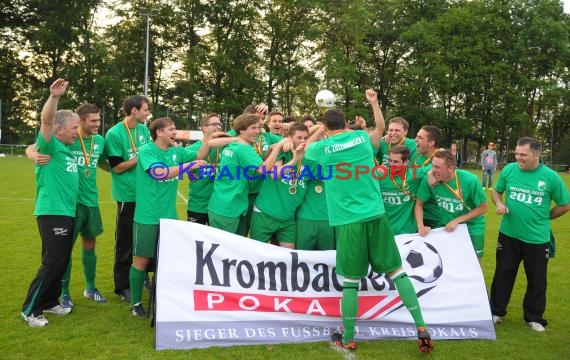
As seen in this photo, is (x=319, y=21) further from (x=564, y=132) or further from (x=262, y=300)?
(x=262, y=300)

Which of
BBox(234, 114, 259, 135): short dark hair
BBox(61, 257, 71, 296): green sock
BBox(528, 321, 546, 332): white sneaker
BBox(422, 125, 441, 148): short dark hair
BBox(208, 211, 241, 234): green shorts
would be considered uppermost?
BBox(234, 114, 259, 135): short dark hair

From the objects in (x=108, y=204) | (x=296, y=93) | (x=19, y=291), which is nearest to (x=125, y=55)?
(x=296, y=93)

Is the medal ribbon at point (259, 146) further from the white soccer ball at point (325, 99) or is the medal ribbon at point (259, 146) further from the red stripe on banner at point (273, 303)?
the red stripe on banner at point (273, 303)

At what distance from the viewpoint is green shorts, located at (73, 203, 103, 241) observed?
5.65 m

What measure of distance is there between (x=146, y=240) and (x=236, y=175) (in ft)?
3.83

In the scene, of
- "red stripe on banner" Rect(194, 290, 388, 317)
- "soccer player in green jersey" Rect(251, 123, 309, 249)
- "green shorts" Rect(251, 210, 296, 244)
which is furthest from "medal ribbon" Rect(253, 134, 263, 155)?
"red stripe on banner" Rect(194, 290, 388, 317)

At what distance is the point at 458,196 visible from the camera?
5.46 metres

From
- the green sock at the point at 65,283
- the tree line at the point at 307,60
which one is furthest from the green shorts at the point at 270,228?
the tree line at the point at 307,60

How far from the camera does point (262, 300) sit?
4973mm

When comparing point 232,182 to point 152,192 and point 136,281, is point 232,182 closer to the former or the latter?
point 152,192

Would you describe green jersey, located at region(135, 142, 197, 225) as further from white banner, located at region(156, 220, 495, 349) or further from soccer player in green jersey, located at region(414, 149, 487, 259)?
soccer player in green jersey, located at region(414, 149, 487, 259)

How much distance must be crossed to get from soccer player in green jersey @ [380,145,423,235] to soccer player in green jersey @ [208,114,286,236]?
4.30 feet

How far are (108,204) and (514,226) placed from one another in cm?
1148

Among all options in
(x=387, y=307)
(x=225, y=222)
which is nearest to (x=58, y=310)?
(x=225, y=222)
